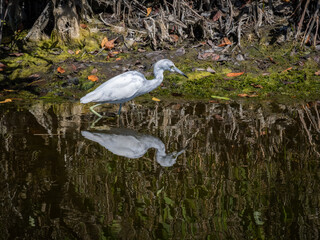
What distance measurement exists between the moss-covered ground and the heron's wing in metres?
1.08

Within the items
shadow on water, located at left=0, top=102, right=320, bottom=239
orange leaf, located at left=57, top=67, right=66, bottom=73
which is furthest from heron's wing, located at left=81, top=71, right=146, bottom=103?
orange leaf, located at left=57, top=67, right=66, bottom=73

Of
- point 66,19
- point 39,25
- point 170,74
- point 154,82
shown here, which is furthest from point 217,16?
point 39,25

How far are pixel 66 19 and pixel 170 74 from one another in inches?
89.2

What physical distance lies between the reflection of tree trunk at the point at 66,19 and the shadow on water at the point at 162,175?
2.73 metres

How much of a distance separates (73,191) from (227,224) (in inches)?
46.4

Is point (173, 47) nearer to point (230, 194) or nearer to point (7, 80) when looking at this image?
point (7, 80)

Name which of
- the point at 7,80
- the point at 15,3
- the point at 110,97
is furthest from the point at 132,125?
the point at 15,3

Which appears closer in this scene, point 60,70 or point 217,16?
point 60,70

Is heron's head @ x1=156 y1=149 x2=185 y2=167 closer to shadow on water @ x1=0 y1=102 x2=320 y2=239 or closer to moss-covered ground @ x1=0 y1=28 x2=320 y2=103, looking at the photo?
shadow on water @ x1=0 y1=102 x2=320 y2=239

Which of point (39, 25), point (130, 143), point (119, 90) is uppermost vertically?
point (39, 25)

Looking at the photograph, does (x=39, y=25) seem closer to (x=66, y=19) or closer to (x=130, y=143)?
(x=66, y=19)

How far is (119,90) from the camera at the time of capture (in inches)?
211

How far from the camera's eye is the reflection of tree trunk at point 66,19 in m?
7.68

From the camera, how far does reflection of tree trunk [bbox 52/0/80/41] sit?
7.68 metres
